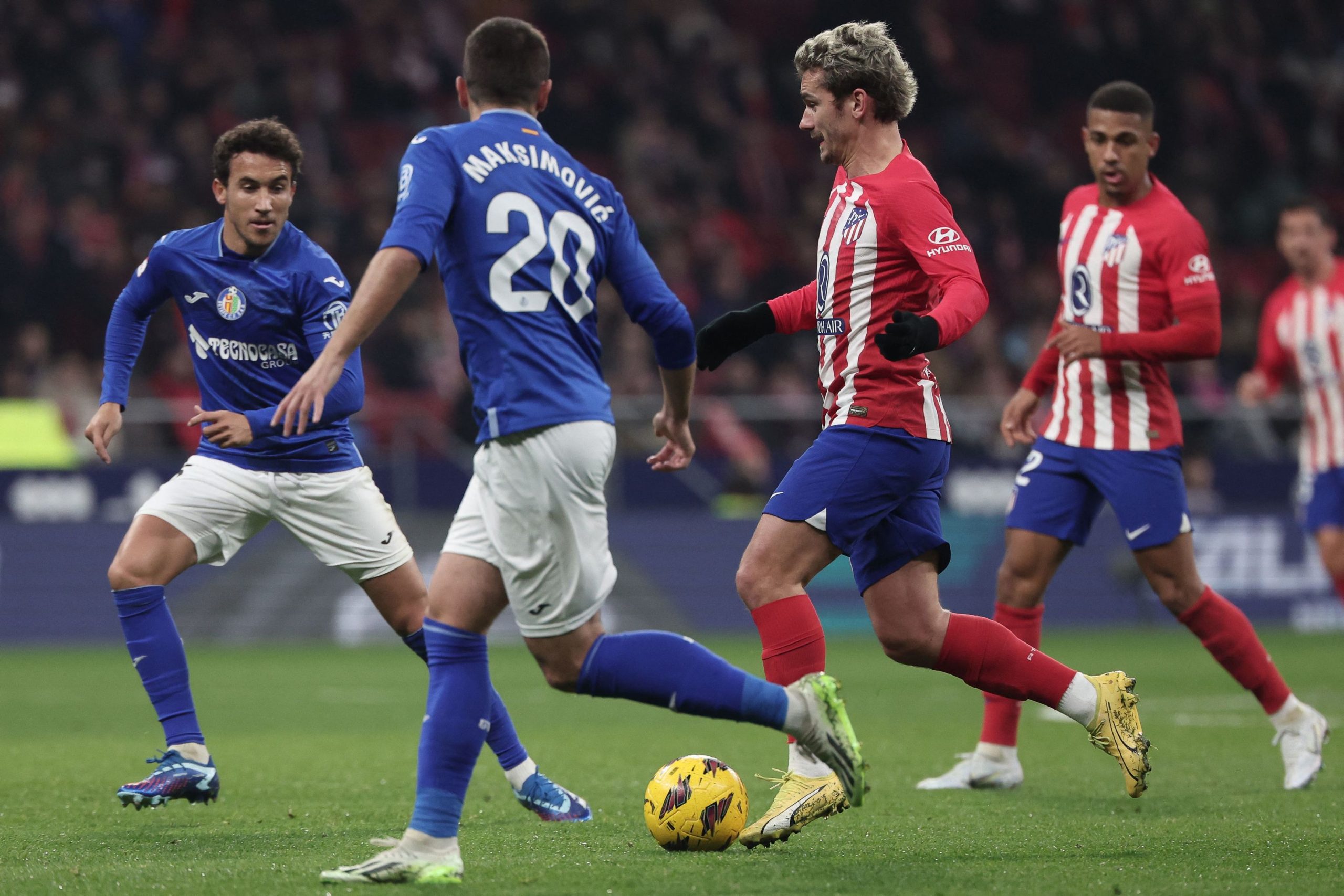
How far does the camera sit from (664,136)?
19062 millimetres

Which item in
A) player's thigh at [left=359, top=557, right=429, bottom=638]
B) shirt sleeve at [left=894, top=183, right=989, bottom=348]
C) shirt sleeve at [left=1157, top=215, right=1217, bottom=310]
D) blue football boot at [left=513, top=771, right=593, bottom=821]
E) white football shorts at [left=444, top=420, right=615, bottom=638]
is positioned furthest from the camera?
shirt sleeve at [left=1157, top=215, right=1217, bottom=310]

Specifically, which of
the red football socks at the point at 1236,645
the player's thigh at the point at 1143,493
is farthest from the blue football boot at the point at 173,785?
the red football socks at the point at 1236,645

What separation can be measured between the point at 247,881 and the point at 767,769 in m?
3.02

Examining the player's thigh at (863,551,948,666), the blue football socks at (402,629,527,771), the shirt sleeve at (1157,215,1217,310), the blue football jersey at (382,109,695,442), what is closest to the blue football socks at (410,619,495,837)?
the blue football jersey at (382,109,695,442)

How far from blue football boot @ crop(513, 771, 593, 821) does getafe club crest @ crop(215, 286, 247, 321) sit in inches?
77.1

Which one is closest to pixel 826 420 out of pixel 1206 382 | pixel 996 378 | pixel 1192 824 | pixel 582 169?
pixel 582 169

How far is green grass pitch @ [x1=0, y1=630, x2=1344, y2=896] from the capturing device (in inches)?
167

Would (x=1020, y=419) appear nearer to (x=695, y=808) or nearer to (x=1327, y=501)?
(x=695, y=808)

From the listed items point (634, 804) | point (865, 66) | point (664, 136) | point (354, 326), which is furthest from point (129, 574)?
point (664, 136)

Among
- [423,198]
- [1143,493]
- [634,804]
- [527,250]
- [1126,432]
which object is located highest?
[423,198]

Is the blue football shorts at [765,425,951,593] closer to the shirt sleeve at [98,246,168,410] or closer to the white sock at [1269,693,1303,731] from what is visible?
the white sock at [1269,693,1303,731]

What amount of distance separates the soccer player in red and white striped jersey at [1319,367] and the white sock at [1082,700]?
3.96 metres

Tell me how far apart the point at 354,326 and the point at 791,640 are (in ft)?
5.64

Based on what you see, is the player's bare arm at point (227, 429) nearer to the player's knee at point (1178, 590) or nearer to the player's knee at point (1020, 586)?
the player's knee at point (1020, 586)
